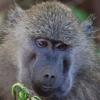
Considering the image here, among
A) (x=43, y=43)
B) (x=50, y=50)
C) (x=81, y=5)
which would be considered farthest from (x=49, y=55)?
(x=81, y=5)

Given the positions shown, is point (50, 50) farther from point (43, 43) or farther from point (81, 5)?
point (81, 5)

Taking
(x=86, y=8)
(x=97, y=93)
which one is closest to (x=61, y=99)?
(x=97, y=93)

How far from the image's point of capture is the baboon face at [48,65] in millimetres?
5906

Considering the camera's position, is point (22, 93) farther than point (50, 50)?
No

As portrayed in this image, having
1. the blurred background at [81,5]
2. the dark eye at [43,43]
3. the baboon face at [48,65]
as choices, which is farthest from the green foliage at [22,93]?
the blurred background at [81,5]

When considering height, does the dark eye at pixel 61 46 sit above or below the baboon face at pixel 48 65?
above

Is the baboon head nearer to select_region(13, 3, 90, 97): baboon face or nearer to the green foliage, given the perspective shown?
select_region(13, 3, 90, 97): baboon face

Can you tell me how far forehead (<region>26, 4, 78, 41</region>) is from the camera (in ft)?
20.6

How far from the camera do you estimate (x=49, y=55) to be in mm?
6113

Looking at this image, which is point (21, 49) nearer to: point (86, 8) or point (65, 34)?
point (65, 34)

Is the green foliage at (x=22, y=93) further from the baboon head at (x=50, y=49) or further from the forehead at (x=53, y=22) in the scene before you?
the forehead at (x=53, y=22)

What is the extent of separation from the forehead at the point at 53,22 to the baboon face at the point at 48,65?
8 cm

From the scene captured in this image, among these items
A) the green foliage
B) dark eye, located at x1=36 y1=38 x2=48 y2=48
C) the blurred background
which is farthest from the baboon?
the blurred background

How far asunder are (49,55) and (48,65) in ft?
0.64
